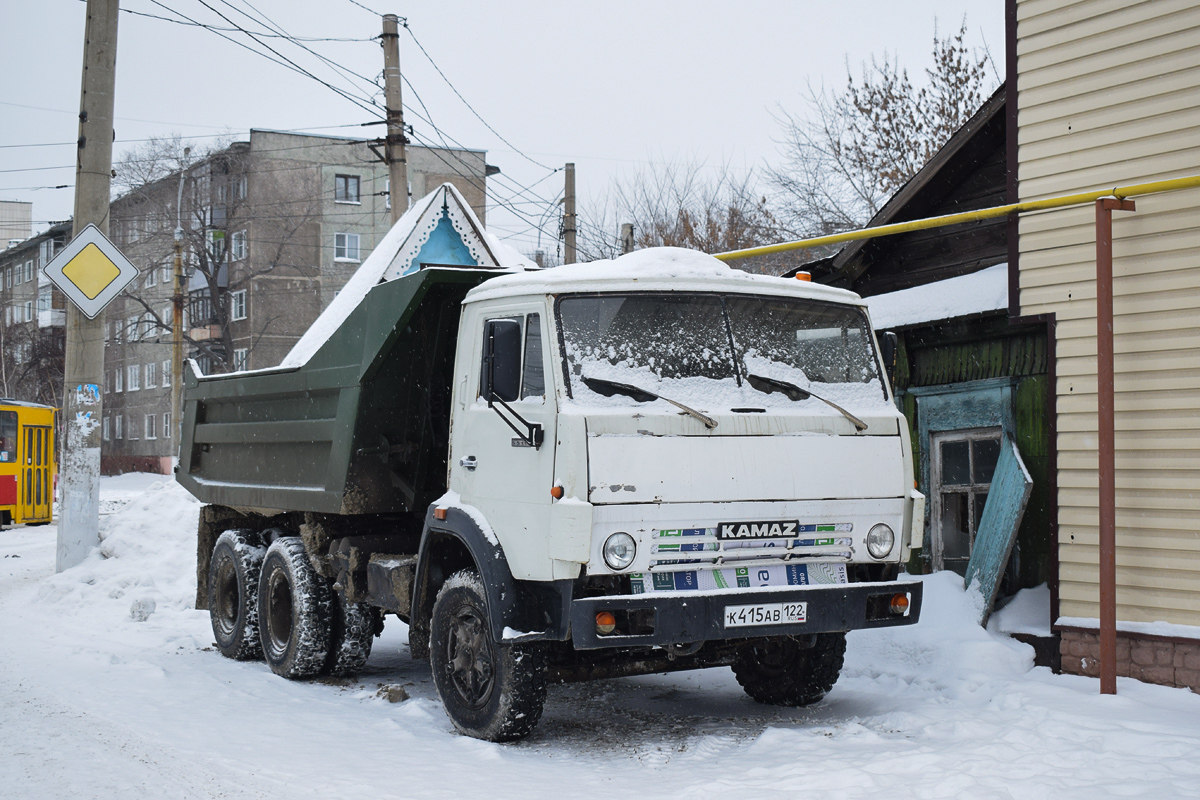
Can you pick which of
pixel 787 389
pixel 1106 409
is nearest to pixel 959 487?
pixel 1106 409

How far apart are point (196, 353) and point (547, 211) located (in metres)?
22.0

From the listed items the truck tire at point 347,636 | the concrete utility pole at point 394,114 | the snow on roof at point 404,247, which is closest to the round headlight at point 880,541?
the truck tire at point 347,636

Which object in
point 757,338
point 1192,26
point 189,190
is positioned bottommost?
point 757,338

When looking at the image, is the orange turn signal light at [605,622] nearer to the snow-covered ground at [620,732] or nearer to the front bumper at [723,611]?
the front bumper at [723,611]

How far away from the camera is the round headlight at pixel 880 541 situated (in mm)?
6004

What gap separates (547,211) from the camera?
28.8 m

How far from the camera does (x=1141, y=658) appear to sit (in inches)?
272

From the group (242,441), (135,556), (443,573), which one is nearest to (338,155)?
(135,556)

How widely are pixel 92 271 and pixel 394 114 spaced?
7561mm

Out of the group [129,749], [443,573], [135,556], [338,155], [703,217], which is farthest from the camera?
[338,155]

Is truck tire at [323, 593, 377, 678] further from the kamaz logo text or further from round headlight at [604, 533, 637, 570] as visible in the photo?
the kamaz logo text

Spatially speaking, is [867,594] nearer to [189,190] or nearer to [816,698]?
[816,698]

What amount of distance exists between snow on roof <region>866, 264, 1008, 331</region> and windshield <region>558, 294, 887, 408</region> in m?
2.84

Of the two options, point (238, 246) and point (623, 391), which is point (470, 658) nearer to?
point (623, 391)
